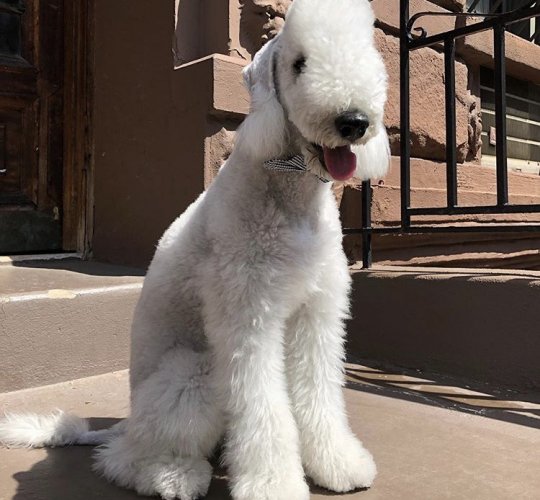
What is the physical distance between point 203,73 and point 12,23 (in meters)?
1.57

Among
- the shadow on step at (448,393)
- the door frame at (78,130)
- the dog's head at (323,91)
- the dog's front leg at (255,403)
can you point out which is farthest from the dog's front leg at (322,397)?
the door frame at (78,130)

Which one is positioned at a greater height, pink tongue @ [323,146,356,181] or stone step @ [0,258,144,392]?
pink tongue @ [323,146,356,181]

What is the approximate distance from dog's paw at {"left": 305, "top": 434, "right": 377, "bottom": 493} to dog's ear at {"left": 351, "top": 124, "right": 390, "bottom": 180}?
0.87m

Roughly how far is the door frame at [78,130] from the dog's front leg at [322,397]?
8.70 ft

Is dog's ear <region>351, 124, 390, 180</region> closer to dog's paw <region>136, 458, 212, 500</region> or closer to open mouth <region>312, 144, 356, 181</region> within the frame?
open mouth <region>312, 144, 356, 181</region>

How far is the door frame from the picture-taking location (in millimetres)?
4121

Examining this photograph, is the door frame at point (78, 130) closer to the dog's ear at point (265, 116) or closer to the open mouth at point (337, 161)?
the dog's ear at point (265, 116)

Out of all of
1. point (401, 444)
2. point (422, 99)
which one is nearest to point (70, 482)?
point (401, 444)

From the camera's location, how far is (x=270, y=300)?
1.70 metres

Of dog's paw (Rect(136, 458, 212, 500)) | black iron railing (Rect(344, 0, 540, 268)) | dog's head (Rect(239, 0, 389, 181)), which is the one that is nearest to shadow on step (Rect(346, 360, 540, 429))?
black iron railing (Rect(344, 0, 540, 268))

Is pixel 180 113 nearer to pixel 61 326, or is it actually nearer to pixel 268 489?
pixel 61 326

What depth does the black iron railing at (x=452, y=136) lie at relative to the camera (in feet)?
9.81

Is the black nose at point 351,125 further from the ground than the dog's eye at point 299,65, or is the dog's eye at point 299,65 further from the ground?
the dog's eye at point 299,65

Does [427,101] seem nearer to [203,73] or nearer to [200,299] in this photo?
[203,73]
